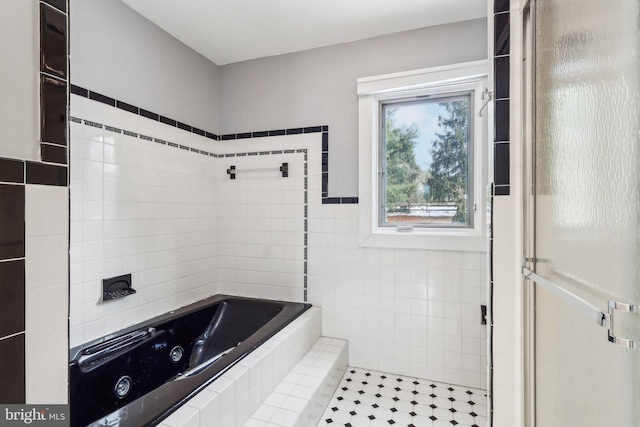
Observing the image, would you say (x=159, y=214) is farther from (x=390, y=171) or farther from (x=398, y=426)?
(x=398, y=426)

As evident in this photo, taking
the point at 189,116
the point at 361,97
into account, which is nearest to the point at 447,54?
the point at 361,97

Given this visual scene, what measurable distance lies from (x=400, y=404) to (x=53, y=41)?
225cm

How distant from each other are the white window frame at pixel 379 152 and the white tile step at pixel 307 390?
0.83 meters

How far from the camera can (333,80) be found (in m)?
2.40

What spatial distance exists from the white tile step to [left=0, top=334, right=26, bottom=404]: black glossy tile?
1023 mm

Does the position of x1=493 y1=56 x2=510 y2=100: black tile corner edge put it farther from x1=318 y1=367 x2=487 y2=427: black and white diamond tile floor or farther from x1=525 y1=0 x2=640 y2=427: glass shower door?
x1=318 y1=367 x2=487 y2=427: black and white diamond tile floor

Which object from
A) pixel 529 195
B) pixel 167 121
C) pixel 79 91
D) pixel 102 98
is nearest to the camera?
pixel 529 195

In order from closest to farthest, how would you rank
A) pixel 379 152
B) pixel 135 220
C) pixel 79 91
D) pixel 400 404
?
pixel 79 91 < pixel 400 404 < pixel 135 220 < pixel 379 152

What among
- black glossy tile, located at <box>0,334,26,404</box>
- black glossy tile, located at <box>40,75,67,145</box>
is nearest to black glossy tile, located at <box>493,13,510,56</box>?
black glossy tile, located at <box>40,75,67,145</box>

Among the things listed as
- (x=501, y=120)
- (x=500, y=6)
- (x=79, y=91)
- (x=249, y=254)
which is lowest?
(x=249, y=254)

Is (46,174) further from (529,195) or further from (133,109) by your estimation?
(133,109)

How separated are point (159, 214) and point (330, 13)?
5.91 ft

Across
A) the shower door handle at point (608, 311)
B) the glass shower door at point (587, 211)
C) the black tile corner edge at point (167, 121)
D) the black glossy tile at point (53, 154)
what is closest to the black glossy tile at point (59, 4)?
the black glossy tile at point (53, 154)

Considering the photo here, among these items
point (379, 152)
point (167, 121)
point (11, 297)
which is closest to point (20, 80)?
point (11, 297)
